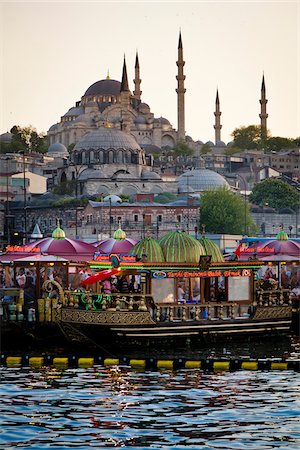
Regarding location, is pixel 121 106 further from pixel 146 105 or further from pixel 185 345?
pixel 185 345

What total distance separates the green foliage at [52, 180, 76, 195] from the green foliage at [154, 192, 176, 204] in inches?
269

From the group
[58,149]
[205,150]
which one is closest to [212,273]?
[58,149]

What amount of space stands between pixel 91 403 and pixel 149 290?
5.43 m

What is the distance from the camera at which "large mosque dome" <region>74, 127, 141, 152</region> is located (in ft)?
312

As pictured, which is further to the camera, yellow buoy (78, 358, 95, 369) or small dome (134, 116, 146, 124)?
small dome (134, 116, 146, 124)

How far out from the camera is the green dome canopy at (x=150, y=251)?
778 inches

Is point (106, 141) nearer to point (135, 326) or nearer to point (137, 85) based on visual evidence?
point (137, 85)

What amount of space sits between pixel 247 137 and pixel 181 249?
119m

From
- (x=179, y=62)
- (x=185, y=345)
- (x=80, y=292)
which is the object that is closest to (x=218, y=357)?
(x=185, y=345)

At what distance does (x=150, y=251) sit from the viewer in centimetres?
1983

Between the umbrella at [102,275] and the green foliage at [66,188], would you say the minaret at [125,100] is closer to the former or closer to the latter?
the green foliage at [66,188]

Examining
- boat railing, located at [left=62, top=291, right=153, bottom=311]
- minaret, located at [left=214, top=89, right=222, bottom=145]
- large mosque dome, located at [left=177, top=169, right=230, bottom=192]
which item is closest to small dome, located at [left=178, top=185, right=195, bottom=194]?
large mosque dome, located at [left=177, top=169, right=230, bottom=192]

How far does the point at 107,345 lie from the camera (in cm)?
1873

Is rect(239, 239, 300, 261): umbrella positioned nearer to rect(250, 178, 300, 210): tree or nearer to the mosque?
the mosque
